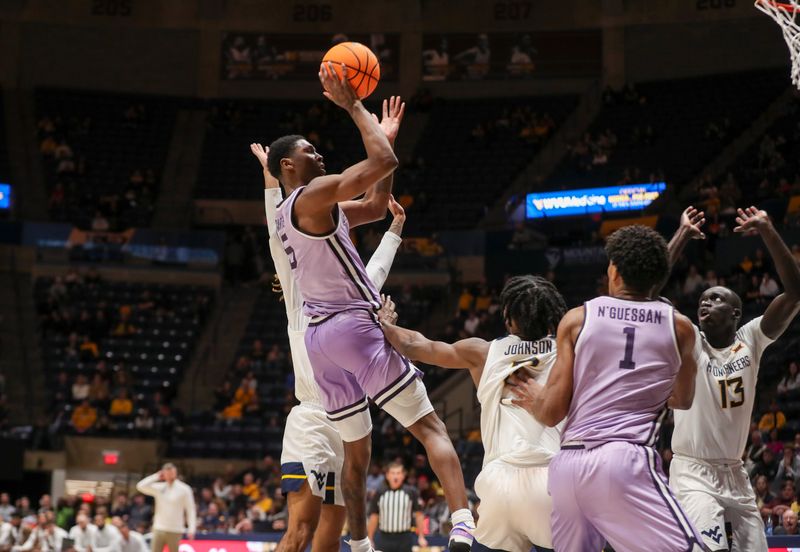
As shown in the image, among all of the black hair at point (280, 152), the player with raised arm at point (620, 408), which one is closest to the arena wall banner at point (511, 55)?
the black hair at point (280, 152)

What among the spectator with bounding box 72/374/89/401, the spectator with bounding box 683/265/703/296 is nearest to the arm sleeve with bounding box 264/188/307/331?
the spectator with bounding box 683/265/703/296

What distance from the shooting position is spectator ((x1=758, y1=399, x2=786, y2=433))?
15961mm

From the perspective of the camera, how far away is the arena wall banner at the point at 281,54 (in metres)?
31.4

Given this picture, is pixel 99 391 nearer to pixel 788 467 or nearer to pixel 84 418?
pixel 84 418

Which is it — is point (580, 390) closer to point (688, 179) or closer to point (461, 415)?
point (461, 415)

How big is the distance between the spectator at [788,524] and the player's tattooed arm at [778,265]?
5.14 metres

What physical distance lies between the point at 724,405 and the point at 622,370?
7.75ft

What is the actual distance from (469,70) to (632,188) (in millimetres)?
7431

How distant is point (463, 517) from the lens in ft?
20.0

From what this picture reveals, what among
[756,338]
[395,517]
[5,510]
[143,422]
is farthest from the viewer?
[143,422]

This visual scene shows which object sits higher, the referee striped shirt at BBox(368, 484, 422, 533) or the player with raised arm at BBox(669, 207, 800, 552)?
the player with raised arm at BBox(669, 207, 800, 552)

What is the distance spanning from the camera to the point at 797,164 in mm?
22984

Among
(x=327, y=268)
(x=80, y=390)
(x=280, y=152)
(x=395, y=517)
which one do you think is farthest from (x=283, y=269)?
(x=80, y=390)

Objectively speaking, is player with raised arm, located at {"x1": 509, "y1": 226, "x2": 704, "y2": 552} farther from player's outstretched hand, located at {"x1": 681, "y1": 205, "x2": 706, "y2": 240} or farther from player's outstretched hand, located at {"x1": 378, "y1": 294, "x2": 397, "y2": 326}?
player's outstretched hand, located at {"x1": 378, "y1": 294, "x2": 397, "y2": 326}
